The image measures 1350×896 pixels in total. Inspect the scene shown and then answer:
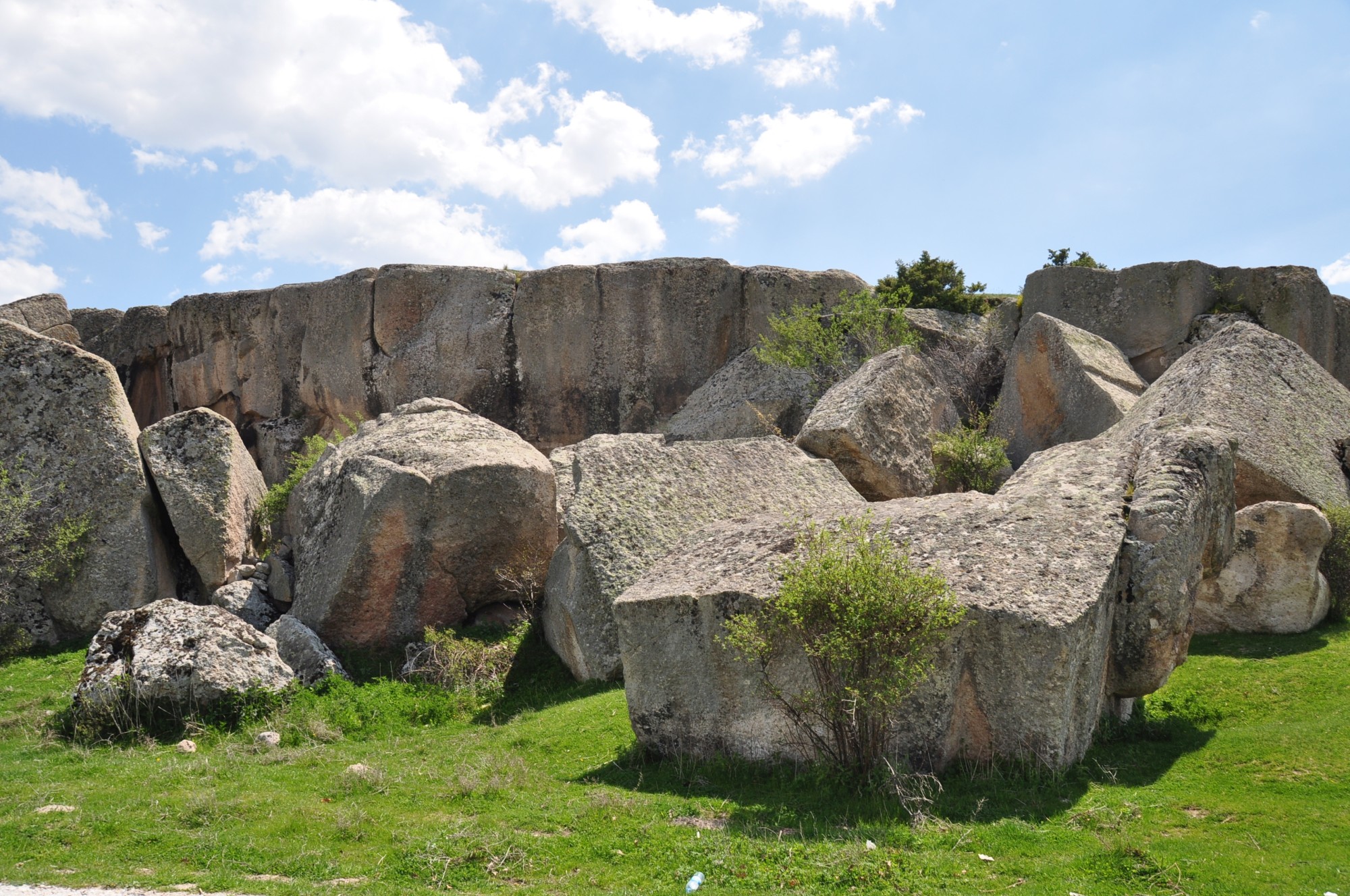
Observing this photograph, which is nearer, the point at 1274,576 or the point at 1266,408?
the point at 1274,576

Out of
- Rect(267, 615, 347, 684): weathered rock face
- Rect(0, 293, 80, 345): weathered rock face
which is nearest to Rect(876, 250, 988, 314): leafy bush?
Rect(267, 615, 347, 684): weathered rock face

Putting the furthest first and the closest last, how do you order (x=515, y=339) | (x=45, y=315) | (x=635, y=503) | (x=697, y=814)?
1. (x=45, y=315)
2. (x=515, y=339)
3. (x=635, y=503)
4. (x=697, y=814)

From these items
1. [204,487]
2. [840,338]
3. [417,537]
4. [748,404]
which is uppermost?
[840,338]

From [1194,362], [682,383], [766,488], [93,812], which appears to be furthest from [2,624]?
[1194,362]

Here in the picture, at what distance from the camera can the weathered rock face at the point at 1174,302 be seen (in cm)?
2248

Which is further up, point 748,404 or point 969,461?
point 748,404

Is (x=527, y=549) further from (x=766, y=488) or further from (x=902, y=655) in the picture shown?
(x=902, y=655)

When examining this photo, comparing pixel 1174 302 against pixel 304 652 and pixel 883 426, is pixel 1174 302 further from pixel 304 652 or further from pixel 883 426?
pixel 304 652

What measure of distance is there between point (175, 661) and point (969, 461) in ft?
41.7

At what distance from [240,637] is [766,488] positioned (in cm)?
746

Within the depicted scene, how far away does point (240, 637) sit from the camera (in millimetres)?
13398

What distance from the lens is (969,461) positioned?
18.7 meters

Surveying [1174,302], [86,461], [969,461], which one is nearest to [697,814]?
[969,461]

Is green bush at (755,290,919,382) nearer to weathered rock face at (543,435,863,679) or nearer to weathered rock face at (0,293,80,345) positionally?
weathered rock face at (543,435,863,679)
